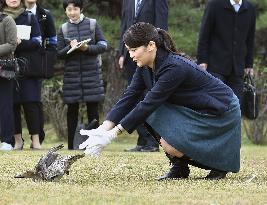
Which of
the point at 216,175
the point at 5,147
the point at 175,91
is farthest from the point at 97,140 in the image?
the point at 5,147

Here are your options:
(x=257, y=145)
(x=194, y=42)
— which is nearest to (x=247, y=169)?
(x=257, y=145)

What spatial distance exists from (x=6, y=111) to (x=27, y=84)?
0.45 m

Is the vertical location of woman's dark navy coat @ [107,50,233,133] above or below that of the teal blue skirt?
above

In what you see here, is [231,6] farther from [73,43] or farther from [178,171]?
[178,171]

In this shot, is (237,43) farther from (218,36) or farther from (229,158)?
(229,158)

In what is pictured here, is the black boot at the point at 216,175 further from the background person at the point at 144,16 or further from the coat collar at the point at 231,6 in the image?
the coat collar at the point at 231,6

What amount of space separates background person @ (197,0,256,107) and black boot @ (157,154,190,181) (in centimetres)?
307

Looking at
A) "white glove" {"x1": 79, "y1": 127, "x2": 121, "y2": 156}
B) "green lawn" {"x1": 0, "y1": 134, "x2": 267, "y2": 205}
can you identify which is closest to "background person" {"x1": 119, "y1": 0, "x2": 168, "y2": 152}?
"green lawn" {"x1": 0, "y1": 134, "x2": 267, "y2": 205}

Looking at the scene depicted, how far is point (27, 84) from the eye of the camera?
34.3 feet

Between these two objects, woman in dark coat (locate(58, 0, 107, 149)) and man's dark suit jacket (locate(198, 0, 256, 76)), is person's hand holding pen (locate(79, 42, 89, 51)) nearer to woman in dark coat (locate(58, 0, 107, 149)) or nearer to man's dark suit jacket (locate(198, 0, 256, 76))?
woman in dark coat (locate(58, 0, 107, 149))

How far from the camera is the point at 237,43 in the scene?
33.0 ft

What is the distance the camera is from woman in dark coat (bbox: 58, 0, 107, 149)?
1059 centimetres

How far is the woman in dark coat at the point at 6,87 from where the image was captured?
32.4 feet

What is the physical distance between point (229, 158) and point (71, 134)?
4.39 meters
